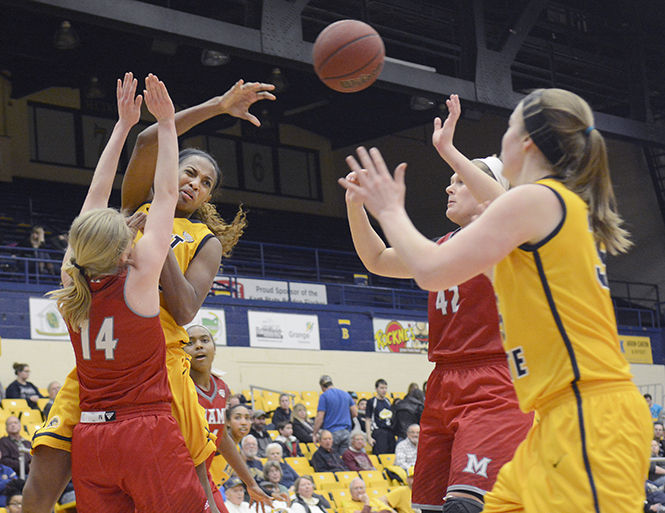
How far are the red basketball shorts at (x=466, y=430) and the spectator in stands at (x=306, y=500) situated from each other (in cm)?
621

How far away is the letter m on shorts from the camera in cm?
361

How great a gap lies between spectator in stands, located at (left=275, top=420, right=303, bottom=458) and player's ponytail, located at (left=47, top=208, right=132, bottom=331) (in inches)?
393

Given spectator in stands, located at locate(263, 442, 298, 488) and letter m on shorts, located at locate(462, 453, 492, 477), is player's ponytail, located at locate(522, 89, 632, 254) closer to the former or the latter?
letter m on shorts, located at locate(462, 453, 492, 477)

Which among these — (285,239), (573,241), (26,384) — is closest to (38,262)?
(26,384)

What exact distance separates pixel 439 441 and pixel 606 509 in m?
1.65

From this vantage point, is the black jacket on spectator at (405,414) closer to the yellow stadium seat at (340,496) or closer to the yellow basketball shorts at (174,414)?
the yellow stadium seat at (340,496)

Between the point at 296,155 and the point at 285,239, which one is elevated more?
the point at 296,155

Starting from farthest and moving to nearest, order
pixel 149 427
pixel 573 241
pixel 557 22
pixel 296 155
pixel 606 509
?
1. pixel 296 155
2. pixel 557 22
3. pixel 149 427
4. pixel 573 241
5. pixel 606 509

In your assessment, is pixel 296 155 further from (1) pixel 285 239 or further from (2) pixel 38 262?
(2) pixel 38 262

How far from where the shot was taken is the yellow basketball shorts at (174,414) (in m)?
3.63

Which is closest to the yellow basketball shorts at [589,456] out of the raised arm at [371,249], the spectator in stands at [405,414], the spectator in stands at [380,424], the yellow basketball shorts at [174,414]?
the raised arm at [371,249]

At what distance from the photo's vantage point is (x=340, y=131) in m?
26.4

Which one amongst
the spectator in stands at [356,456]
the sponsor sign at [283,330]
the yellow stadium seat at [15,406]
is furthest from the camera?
the sponsor sign at [283,330]

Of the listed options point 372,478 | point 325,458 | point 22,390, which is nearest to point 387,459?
point 325,458
